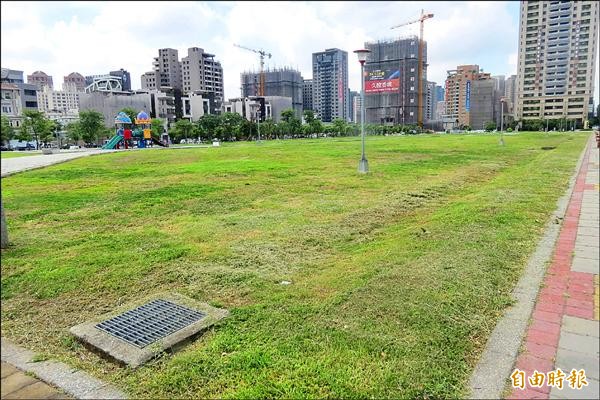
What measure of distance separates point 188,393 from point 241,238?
3.46m

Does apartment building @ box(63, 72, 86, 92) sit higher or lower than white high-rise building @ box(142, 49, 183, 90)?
lower

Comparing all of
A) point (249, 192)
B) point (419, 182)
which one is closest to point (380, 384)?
point (249, 192)

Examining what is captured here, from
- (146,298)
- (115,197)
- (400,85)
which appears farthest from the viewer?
(400,85)

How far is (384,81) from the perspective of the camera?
110938 millimetres

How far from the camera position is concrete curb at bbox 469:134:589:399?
2594 mm

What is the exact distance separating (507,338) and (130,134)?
44.6 metres

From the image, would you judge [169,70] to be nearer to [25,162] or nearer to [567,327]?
[25,162]

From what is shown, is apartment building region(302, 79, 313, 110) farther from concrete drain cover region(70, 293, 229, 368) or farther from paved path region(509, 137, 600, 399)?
concrete drain cover region(70, 293, 229, 368)

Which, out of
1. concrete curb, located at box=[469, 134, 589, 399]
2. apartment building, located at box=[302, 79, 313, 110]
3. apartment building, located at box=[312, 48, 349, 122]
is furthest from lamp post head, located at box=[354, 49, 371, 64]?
apartment building, located at box=[302, 79, 313, 110]

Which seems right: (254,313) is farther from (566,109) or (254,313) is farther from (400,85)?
(400,85)

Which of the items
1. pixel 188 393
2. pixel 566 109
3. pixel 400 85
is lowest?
pixel 188 393

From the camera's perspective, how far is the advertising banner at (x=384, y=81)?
109750 millimetres

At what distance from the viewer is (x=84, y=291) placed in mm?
3959

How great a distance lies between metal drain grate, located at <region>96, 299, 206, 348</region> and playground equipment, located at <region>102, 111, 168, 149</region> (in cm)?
4192
